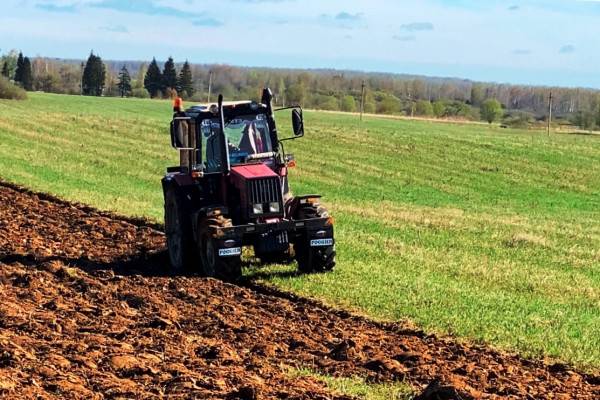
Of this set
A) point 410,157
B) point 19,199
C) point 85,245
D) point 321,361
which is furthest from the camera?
point 410,157

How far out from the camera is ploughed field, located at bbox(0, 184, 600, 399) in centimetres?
693

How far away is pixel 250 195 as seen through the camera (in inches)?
479

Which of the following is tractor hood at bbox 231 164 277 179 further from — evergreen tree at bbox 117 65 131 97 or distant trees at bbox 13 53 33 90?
distant trees at bbox 13 53 33 90

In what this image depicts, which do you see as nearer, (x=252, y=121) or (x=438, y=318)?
(x=438, y=318)

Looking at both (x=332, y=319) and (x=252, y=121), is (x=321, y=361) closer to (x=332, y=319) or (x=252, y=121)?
(x=332, y=319)

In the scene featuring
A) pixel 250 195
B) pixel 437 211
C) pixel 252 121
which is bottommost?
pixel 437 211

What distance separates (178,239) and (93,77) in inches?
4175

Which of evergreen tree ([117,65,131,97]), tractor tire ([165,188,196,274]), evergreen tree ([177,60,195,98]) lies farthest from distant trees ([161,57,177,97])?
tractor tire ([165,188,196,274])

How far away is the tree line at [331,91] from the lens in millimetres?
93562

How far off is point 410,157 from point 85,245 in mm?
25530

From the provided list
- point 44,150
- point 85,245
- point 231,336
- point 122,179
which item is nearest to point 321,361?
point 231,336

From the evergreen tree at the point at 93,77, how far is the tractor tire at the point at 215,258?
107 m

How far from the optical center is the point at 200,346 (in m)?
8.48

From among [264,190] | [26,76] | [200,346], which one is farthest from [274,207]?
[26,76]
